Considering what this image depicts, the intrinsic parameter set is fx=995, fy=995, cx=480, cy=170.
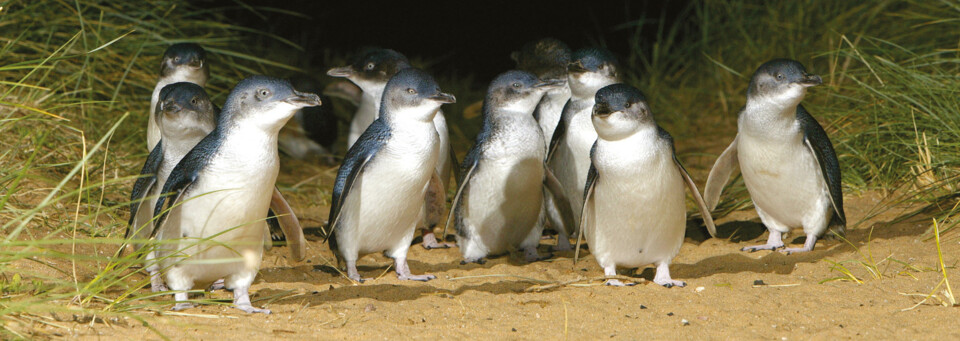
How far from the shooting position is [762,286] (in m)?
4.04

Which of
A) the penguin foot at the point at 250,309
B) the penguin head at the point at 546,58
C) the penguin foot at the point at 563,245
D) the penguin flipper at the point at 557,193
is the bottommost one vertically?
the penguin foot at the point at 563,245

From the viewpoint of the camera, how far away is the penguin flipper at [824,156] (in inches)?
190

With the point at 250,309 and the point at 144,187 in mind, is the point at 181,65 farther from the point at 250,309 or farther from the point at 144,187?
the point at 250,309

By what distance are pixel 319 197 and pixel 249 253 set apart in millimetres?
2708

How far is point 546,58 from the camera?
6102 millimetres

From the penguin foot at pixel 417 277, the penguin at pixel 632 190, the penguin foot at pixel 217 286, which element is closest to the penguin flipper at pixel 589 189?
the penguin at pixel 632 190

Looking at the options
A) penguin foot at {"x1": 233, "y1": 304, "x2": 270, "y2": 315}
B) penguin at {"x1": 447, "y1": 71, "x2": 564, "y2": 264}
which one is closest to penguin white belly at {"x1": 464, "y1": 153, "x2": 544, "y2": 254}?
penguin at {"x1": 447, "y1": 71, "x2": 564, "y2": 264}

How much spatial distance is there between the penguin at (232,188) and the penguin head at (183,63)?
153cm

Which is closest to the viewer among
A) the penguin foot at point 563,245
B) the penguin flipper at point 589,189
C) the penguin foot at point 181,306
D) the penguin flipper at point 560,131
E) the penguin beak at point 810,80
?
the penguin foot at point 181,306

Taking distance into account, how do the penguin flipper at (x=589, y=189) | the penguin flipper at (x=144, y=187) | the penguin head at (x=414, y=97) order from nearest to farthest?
the penguin flipper at (x=144, y=187), the penguin flipper at (x=589, y=189), the penguin head at (x=414, y=97)

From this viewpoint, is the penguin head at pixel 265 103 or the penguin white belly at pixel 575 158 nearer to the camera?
the penguin head at pixel 265 103

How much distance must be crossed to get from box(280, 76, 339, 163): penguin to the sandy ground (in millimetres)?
2574

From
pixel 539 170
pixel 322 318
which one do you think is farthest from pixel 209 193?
pixel 539 170

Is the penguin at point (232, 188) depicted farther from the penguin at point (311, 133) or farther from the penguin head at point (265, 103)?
the penguin at point (311, 133)
